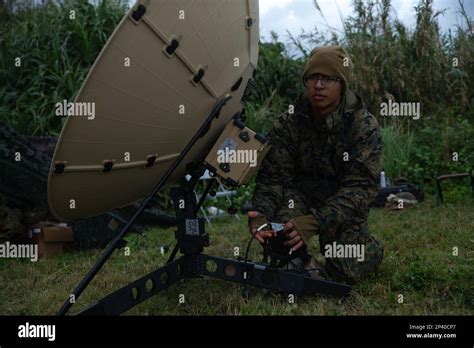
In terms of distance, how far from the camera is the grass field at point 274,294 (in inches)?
114

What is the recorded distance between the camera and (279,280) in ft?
9.57

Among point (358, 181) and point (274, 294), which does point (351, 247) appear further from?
point (274, 294)

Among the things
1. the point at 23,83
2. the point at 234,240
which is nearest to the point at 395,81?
the point at 234,240

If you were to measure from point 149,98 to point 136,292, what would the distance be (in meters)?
1.01

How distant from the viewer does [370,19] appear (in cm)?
848

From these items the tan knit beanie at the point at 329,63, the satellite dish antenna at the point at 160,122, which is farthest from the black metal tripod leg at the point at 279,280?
the tan knit beanie at the point at 329,63

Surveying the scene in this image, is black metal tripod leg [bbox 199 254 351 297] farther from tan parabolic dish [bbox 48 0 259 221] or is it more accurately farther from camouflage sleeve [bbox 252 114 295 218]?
tan parabolic dish [bbox 48 0 259 221]

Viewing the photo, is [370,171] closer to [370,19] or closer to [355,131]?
[355,131]

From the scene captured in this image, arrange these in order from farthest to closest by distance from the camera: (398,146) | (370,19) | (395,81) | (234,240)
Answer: (370,19)
(395,81)
(398,146)
(234,240)

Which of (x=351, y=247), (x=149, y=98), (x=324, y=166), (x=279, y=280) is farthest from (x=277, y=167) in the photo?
(x=149, y=98)

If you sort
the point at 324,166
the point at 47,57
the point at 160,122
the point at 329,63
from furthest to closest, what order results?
1. the point at 47,57
2. the point at 324,166
3. the point at 329,63
4. the point at 160,122

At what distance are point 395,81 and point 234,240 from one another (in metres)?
4.25

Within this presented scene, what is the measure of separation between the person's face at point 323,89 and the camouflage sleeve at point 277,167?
1.05 feet

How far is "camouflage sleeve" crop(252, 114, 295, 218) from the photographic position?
10.9 ft
